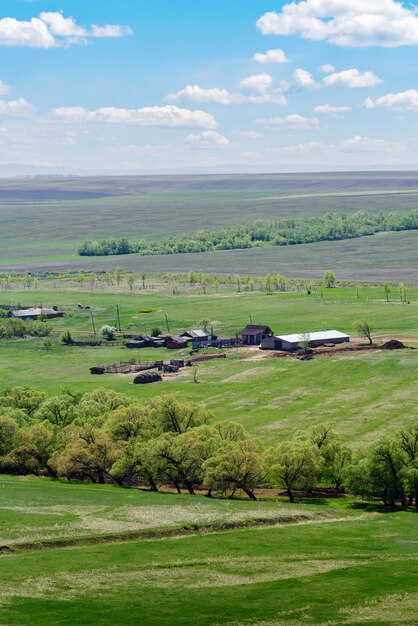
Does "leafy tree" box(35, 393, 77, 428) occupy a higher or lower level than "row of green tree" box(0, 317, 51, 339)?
higher

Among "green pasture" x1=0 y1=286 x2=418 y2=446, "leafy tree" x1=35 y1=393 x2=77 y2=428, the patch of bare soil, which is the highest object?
"leafy tree" x1=35 y1=393 x2=77 y2=428

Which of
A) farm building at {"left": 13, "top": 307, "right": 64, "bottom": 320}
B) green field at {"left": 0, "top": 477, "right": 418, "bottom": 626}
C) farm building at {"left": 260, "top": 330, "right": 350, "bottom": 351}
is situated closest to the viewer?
green field at {"left": 0, "top": 477, "right": 418, "bottom": 626}

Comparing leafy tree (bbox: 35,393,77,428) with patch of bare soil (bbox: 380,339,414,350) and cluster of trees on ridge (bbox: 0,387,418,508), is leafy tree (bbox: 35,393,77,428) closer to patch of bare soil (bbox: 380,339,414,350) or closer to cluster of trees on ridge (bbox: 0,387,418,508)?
cluster of trees on ridge (bbox: 0,387,418,508)

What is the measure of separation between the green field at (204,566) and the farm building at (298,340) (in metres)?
73.3

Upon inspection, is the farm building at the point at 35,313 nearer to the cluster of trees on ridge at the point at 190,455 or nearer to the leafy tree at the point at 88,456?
the cluster of trees on ridge at the point at 190,455

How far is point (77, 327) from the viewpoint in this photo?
595 ft

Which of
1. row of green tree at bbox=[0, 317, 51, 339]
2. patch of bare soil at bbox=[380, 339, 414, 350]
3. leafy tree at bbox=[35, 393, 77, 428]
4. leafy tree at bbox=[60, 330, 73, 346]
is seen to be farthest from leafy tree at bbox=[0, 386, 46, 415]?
row of green tree at bbox=[0, 317, 51, 339]

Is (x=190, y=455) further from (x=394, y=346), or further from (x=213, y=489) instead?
(x=394, y=346)

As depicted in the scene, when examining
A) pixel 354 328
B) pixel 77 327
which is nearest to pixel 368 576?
pixel 354 328

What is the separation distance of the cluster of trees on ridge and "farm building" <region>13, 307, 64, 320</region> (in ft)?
313

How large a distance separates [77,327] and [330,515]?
11353 centimetres

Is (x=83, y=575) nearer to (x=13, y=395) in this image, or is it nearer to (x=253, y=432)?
(x=253, y=432)

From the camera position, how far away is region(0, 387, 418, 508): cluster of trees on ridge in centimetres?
7819

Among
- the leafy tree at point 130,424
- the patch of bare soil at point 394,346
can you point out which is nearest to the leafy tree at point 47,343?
the patch of bare soil at point 394,346
